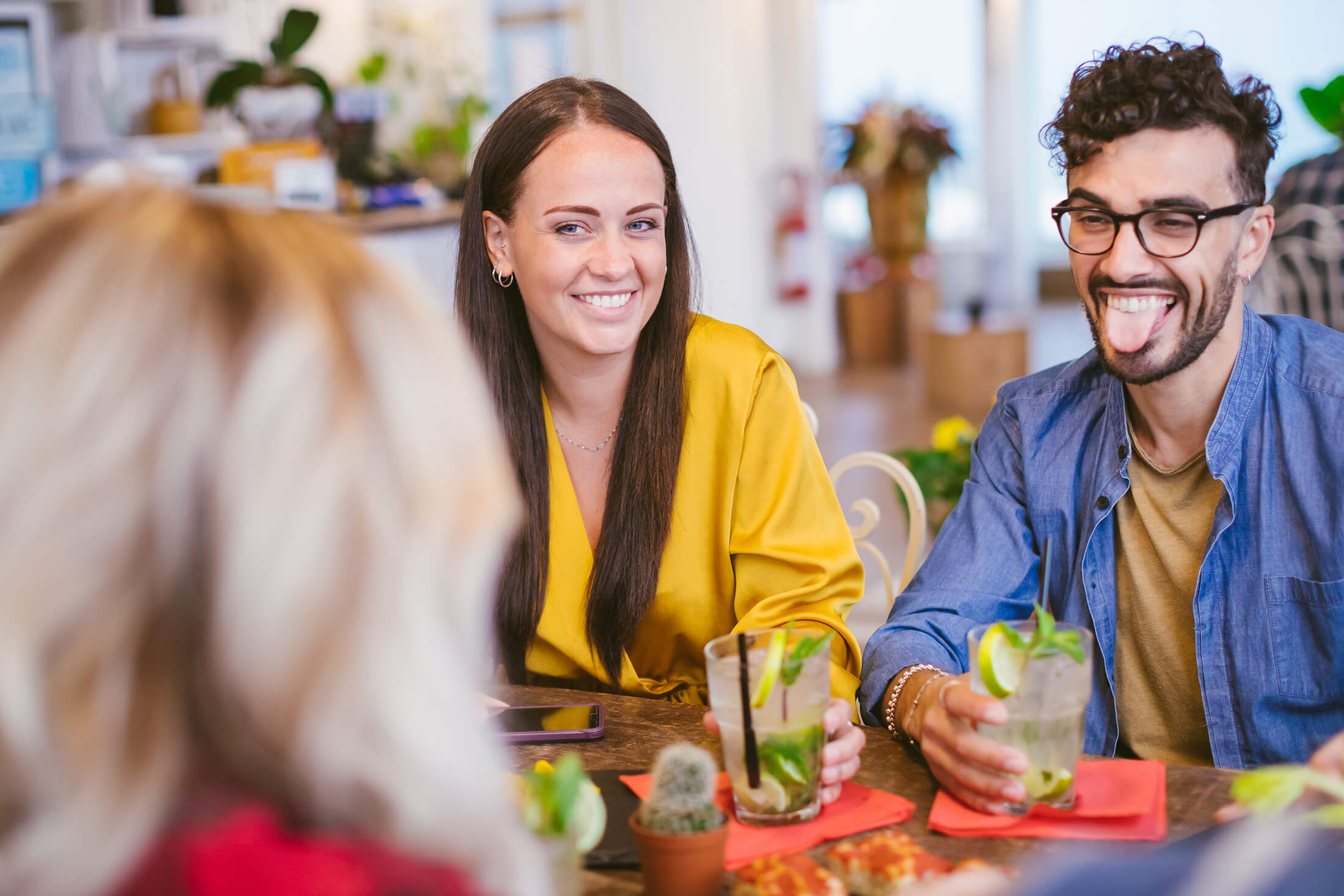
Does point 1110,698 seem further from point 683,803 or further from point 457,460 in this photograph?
point 457,460

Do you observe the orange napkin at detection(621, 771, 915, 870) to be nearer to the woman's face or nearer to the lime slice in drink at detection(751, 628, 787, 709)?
the lime slice in drink at detection(751, 628, 787, 709)

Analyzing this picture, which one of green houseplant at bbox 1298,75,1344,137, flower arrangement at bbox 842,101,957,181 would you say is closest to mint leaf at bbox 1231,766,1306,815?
green houseplant at bbox 1298,75,1344,137

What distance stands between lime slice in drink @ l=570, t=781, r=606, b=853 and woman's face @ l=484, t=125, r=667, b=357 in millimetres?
825

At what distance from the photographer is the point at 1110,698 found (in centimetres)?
149

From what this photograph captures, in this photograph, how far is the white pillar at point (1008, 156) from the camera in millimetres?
8805

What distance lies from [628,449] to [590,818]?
31.5 inches

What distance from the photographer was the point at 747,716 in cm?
102

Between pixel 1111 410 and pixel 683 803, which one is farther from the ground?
pixel 1111 410

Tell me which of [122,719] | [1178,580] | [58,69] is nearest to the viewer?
[122,719]

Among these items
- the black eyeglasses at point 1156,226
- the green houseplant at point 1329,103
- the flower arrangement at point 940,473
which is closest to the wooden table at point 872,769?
the black eyeglasses at point 1156,226

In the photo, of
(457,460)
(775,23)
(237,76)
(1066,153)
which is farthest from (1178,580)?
(775,23)

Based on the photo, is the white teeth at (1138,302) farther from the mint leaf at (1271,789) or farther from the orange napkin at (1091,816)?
the mint leaf at (1271,789)

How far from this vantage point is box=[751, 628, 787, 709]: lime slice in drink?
101cm

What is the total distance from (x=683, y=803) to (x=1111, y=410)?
908mm
